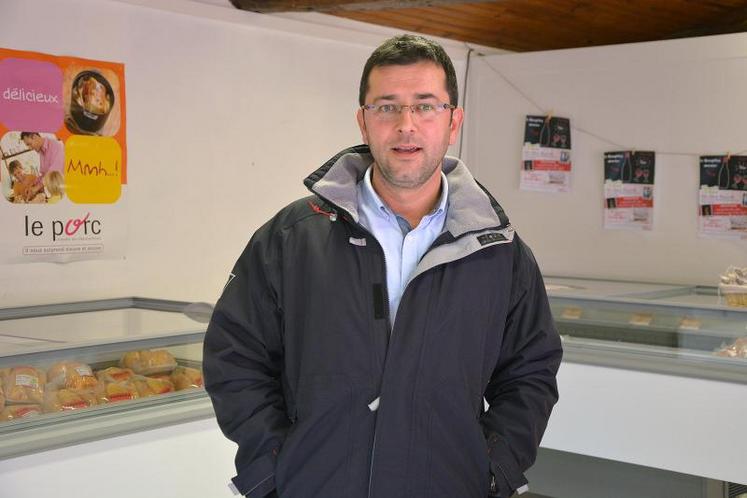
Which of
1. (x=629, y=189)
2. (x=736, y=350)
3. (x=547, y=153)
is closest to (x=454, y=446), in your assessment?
(x=736, y=350)

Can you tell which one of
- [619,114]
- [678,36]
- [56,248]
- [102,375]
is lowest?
[102,375]

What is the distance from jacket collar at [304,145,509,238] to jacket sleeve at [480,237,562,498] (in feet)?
0.39

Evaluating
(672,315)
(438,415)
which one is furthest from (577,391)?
(438,415)

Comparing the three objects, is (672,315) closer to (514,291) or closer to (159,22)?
(514,291)

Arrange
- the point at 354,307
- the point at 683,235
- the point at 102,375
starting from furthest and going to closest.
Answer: the point at 683,235 < the point at 102,375 < the point at 354,307

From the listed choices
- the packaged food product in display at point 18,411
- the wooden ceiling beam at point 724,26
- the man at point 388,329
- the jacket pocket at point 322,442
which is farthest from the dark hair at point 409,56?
the wooden ceiling beam at point 724,26

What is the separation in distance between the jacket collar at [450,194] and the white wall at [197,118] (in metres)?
2.55

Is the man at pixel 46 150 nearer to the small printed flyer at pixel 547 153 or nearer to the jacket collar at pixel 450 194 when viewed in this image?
the jacket collar at pixel 450 194

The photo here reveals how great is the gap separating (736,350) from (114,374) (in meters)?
2.23

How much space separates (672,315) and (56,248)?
2649mm

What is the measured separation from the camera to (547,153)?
20.3 feet

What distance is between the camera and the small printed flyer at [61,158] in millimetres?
4195

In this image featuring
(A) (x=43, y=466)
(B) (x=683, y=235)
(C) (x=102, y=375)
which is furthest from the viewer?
(B) (x=683, y=235)

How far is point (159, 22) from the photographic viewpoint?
479 cm
